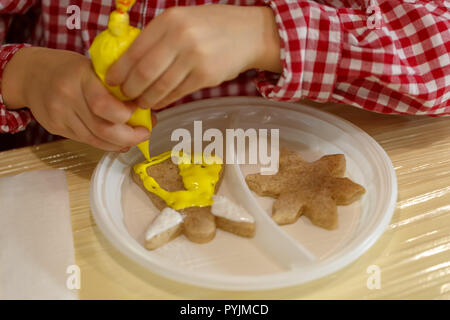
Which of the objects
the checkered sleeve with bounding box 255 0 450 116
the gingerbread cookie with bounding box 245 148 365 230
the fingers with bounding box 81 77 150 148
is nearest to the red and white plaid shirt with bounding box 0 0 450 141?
the checkered sleeve with bounding box 255 0 450 116

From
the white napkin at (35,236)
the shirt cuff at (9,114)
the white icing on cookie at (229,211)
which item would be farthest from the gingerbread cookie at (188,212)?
the shirt cuff at (9,114)

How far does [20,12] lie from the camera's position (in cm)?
85

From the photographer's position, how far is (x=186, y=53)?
22.4 inches

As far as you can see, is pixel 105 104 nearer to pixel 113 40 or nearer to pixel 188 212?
pixel 113 40

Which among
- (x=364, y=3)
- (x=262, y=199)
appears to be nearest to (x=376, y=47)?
(x=364, y=3)

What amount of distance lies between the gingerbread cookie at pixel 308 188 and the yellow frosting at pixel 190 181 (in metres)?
0.06

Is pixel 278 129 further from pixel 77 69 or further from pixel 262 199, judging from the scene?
pixel 77 69

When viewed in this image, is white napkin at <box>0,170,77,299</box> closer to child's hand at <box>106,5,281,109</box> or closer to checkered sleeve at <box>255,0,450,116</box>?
child's hand at <box>106,5,281,109</box>

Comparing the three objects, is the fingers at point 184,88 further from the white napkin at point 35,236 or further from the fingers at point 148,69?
the white napkin at point 35,236

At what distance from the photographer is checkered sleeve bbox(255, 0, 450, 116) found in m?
0.69

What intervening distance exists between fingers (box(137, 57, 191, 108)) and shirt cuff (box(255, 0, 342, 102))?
19 cm

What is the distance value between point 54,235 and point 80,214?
0.18ft
